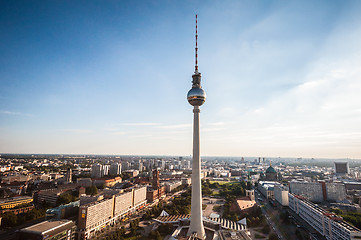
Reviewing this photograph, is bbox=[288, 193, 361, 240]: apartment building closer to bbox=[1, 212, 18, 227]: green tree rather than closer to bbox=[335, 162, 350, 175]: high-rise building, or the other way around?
bbox=[1, 212, 18, 227]: green tree

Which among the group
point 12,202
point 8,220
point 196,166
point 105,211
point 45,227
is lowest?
point 8,220

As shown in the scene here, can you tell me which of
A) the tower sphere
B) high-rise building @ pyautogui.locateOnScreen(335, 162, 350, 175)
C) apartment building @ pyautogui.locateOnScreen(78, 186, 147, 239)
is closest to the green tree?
apartment building @ pyautogui.locateOnScreen(78, 186, 147, 239)

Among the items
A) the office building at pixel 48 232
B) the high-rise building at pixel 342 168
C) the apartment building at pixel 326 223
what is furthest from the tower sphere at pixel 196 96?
the high-rise building at pixel 342 168

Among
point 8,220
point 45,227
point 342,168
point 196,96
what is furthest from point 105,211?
point 342,168

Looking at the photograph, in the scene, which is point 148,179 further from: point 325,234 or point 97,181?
point 325,234

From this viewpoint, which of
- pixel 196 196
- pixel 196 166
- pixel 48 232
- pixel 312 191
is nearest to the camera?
pixel 48 232

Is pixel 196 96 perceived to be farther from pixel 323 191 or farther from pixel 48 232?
pixel 323 191

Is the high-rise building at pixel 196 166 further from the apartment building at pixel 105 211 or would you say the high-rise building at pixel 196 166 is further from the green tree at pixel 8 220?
the green tree at pixel 8 220
